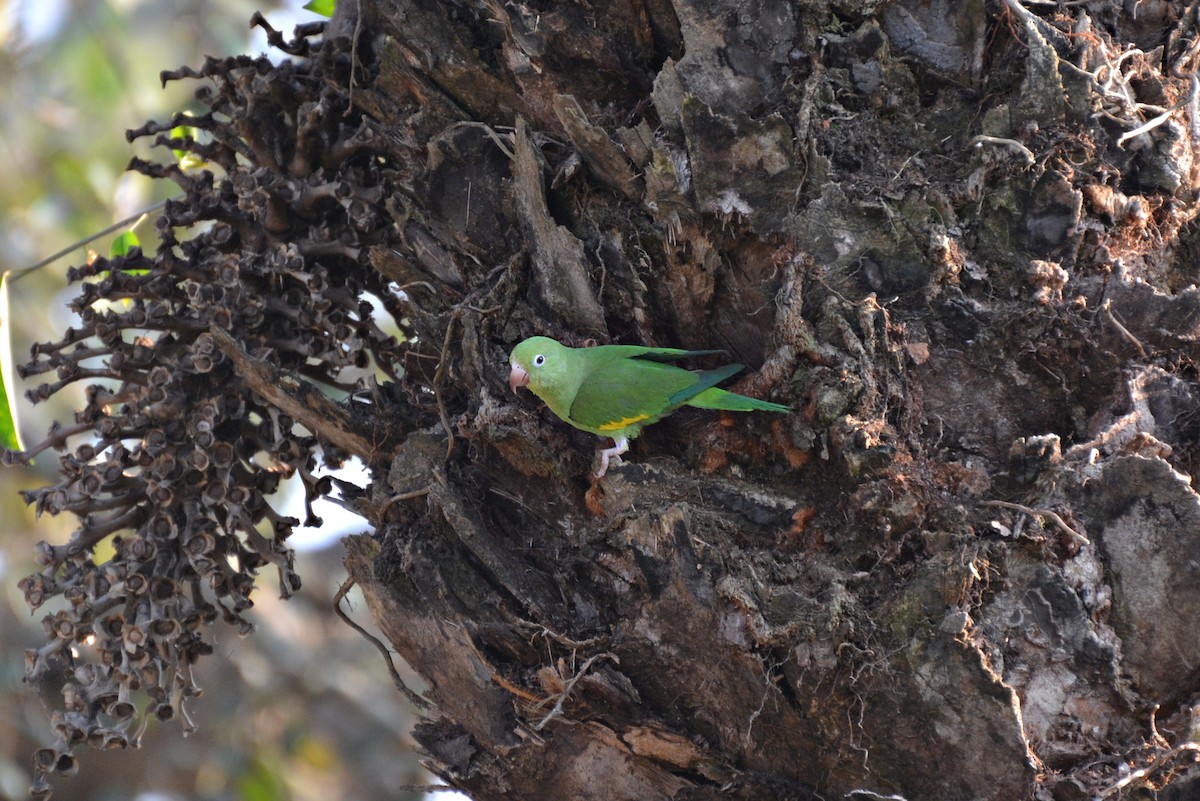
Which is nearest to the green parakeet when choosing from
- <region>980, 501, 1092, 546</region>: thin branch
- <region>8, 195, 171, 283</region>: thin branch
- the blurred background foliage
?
<region>980, 501, 1092, 546</region>: thin branch

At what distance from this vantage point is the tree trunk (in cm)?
237

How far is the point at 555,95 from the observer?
3006mm

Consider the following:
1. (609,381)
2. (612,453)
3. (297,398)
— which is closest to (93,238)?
(297,398)

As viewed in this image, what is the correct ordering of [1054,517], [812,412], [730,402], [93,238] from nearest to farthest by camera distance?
[1054,517], [812,412], [730,402], [93,238]

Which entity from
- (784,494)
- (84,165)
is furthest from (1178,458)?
(84,165)

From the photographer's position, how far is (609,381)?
3.10m

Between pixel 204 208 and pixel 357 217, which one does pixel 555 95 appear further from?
pixel 204 208

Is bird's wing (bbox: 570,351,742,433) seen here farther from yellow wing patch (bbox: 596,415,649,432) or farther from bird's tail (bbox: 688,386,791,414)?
bird's tail (bbox: 688,386,791,414)

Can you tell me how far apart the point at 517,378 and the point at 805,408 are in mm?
863

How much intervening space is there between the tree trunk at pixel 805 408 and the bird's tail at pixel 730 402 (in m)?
0.06

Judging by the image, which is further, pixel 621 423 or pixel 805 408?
pixel 621 423

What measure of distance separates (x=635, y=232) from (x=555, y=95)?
490 mm

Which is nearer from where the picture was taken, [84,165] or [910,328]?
→ [910,328]

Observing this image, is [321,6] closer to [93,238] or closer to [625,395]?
[93,238]
